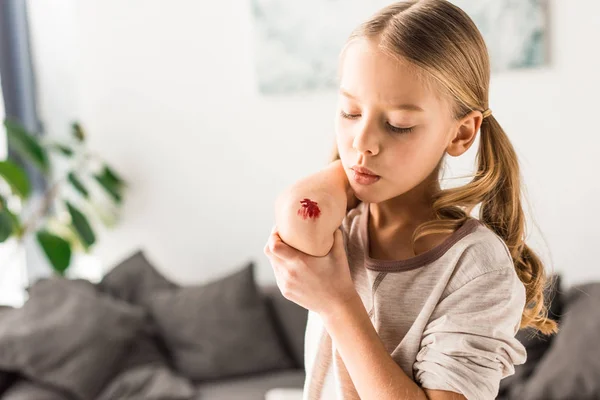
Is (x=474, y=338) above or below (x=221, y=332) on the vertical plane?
above

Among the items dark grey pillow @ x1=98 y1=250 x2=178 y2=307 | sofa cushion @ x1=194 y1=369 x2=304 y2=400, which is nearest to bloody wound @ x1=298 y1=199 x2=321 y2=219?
sofa cushion @ x1=194 y1=369 x2=304 y2=400

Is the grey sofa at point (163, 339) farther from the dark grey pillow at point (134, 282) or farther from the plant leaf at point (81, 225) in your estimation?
the plant leaf at point (81, 225)

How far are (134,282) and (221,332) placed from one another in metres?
0.53

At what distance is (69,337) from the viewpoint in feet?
9.87

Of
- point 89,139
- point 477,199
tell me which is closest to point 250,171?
point 89,139

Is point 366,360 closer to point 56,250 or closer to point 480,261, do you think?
point 480,261

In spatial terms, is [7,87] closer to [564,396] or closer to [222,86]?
[222,86]

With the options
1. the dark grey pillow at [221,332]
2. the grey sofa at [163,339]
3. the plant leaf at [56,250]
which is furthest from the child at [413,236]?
the plant leaf at [56,250]

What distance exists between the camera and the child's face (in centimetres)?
87

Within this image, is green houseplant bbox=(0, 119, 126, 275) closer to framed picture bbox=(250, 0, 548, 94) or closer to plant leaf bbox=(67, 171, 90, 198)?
plant leaf bbox=(67, 171, 90, 198)

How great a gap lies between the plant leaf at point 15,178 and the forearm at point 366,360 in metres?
2.73

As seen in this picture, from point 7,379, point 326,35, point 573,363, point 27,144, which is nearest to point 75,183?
point 27,144

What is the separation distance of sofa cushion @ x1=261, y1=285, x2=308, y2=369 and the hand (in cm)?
229

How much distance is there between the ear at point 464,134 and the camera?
3.14ft
